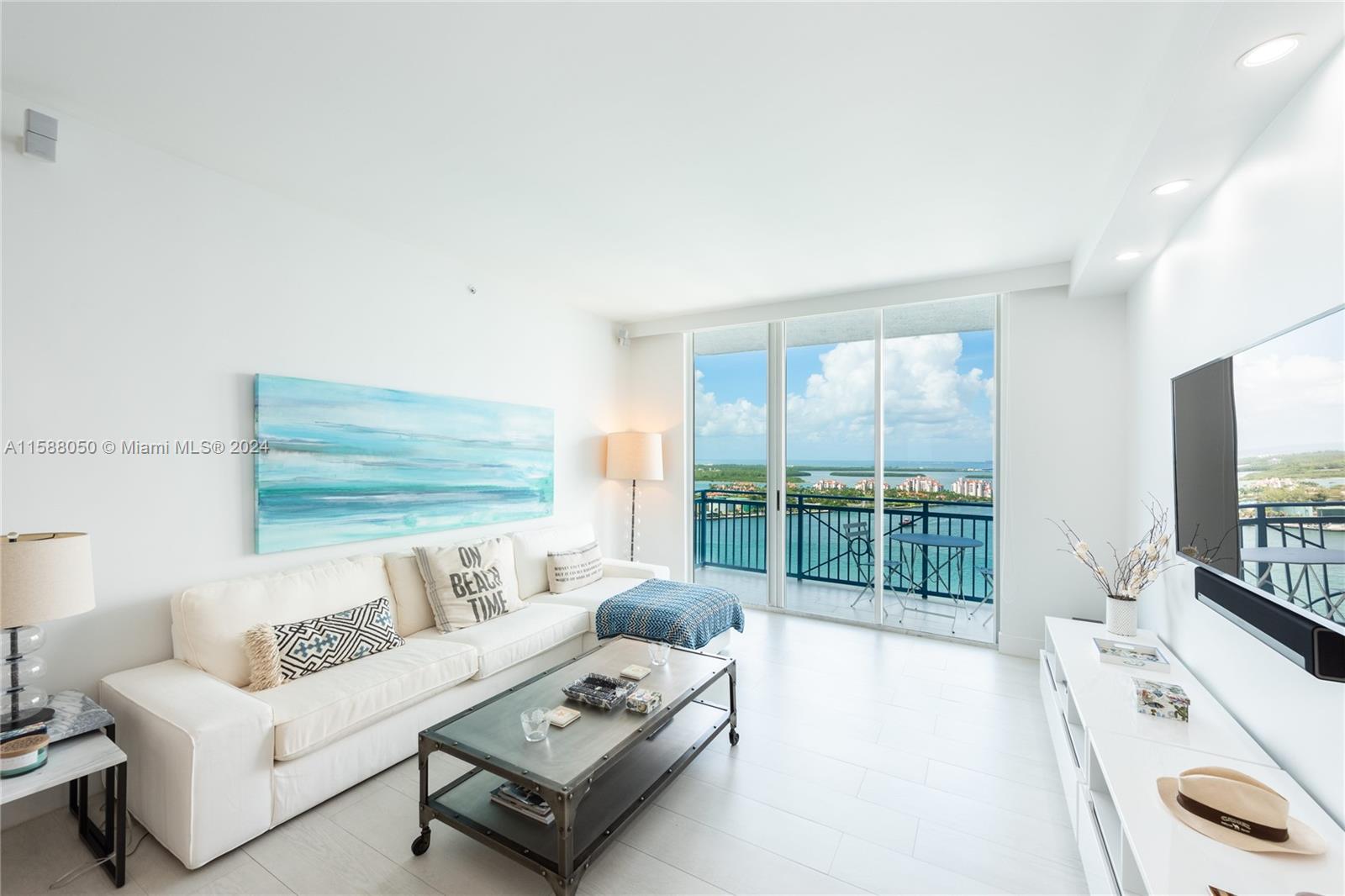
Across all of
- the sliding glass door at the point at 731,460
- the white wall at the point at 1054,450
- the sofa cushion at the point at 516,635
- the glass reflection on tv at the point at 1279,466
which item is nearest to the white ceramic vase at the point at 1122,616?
the glass reflection on tv at the point at 1279,466

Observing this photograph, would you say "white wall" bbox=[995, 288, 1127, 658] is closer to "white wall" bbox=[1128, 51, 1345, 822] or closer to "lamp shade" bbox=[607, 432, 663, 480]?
"white wall" bbox=[1128, 51, 1345, 822]

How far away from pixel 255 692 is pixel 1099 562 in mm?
4714

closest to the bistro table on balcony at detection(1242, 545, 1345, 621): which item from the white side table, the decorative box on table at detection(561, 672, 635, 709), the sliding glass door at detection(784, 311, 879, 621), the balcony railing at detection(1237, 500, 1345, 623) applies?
the balcony railing at detection(1237, 500, 1345, 623)

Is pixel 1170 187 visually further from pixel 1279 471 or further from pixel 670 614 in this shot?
pixel 670 614

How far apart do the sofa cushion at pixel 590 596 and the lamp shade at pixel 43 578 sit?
219 centimetres

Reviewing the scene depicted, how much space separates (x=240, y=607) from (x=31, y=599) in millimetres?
707

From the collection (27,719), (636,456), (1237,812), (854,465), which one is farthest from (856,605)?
(27,719)

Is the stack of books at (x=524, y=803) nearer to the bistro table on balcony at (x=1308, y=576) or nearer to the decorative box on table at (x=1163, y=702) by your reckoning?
the decorative box on table at (x=1163, y=702)

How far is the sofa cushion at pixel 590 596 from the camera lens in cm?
363

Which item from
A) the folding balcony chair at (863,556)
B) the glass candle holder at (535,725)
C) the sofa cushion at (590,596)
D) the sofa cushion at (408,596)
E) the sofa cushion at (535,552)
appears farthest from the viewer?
the folding balcony chair at (863,556)

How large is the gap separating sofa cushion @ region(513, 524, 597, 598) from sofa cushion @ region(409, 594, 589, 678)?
0.93ft

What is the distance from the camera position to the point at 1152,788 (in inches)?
62.3

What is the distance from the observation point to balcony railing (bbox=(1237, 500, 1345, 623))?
51.3 inches

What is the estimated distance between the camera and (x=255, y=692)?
2.25 metres
